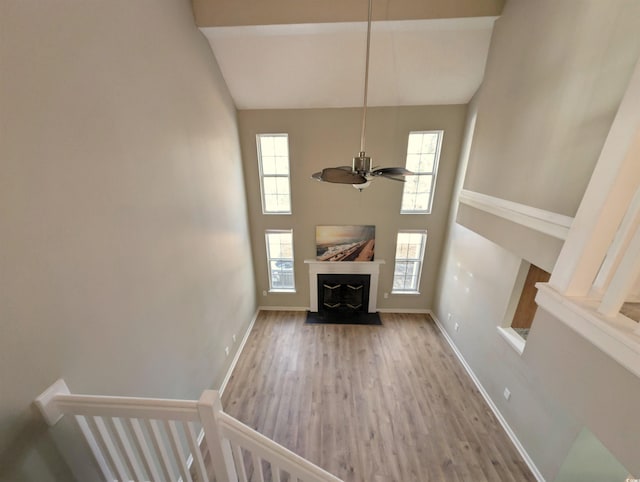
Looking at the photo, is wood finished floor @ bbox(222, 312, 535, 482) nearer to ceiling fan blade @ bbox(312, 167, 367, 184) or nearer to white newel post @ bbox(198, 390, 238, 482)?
white newel post @ bbox(198, 390, 238, 482)

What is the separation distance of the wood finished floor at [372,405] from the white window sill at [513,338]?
3.56ft

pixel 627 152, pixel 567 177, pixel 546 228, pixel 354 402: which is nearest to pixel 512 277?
pixel 546 228

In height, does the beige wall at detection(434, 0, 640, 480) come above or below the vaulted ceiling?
below

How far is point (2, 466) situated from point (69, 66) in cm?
205

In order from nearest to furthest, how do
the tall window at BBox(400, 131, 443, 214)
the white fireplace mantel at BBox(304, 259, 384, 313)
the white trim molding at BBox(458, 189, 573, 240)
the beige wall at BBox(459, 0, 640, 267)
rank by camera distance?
the beige wall at BBox(459, 0, 640, 267), the white trim molding at BBox(458, 189, 573, 240), the tall window at BBox(400, 131, 443, 214), the white fireplace mantel at BBox(304, 259, 384, 313)

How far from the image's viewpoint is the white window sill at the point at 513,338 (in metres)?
2.72

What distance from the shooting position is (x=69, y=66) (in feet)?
4.46

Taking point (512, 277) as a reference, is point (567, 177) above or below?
above

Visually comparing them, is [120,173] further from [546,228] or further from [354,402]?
[354,402]

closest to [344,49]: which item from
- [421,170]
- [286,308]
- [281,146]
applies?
[281,146]

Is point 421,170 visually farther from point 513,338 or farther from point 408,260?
point 513,338

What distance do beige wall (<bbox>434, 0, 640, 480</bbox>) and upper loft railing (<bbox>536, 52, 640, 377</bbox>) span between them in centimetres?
10

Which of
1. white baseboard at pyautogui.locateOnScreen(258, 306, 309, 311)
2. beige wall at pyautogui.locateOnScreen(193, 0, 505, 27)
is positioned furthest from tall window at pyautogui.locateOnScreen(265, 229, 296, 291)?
beige wall at pyautogui.locateOnScreen(193, 0, 505, 27)

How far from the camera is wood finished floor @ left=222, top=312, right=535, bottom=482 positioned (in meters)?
2.59
